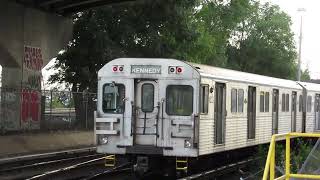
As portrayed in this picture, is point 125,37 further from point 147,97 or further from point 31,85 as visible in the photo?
point 147,97

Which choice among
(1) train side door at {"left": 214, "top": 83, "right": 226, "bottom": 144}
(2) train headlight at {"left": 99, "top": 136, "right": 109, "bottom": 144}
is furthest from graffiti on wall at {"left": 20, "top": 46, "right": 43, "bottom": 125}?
(1) train side door at {"left": 214, "top": 83, "right": 226, "bottom": 144}

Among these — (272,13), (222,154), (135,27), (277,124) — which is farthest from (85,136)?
(272,13)

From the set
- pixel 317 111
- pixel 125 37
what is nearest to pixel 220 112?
pixel 317 111

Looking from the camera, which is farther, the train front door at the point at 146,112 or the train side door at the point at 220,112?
the train side door at the point at 220,112

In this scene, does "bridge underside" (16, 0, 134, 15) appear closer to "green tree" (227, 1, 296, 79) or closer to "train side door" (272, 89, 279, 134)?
"train side door" (272, 89, 279, 134)

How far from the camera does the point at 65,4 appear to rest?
29500 mm

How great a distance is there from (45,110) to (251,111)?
42.2ft

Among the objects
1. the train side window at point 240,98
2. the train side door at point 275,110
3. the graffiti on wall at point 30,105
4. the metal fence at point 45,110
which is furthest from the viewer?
the graffiti on wall at point 30,105

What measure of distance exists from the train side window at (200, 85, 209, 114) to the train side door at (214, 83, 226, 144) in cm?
73

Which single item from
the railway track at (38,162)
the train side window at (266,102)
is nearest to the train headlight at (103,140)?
the railway track at (38,162)

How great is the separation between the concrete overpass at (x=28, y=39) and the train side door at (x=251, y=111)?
1169 cm

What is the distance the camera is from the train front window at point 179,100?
13.9 m

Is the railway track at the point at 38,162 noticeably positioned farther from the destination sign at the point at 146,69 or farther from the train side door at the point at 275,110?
the train side door at the point at 275,110

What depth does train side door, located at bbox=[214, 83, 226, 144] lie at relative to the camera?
49.6 feet
